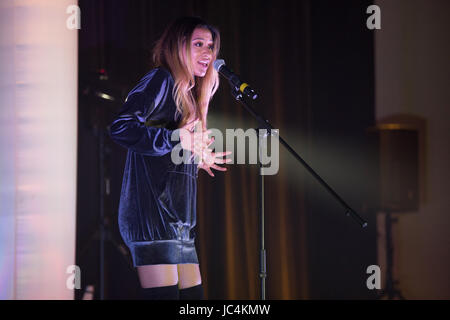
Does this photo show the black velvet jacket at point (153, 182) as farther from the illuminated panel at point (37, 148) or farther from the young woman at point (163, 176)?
the illuminated panel at point (37, 148)

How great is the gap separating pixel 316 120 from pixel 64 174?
1725 mm

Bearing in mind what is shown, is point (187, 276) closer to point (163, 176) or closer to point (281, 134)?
point (163, 176)

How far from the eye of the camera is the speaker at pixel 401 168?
9.95ft

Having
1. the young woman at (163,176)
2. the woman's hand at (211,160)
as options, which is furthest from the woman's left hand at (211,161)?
the young woman at (163,176)

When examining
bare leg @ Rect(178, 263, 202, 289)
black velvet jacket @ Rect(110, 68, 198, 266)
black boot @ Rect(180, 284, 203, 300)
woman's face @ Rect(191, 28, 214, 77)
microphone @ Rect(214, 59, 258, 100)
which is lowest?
black boot @ Rect(180, 284, 203, 300)

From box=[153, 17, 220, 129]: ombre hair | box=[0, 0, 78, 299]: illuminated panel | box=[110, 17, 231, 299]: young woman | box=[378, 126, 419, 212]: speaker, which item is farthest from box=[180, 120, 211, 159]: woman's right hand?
box=[378, 126, 419, 212]: speaker

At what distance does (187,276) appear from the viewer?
2379mm

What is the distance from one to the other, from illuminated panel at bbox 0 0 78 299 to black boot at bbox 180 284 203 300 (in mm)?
888

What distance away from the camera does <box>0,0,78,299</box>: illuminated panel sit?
2.79 meters

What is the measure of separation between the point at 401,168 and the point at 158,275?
69.0 inches

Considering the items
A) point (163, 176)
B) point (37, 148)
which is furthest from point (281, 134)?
point (37, 148)

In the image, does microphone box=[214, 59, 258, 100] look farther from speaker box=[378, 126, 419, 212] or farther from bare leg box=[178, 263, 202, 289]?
speaker box=[378, 126, 419, 212]
